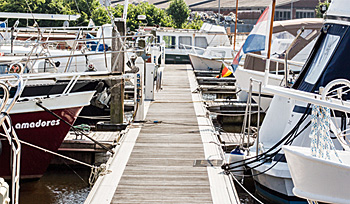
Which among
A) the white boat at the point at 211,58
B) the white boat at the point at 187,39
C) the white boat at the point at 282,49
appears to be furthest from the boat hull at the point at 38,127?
the white boat at the point at 187,39

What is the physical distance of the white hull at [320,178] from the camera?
6531mm

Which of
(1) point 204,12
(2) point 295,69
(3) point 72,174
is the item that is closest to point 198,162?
(3) point 72,174

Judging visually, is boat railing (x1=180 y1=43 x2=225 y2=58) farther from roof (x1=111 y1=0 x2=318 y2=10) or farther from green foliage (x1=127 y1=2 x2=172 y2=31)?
roof (x1=111 y1=0 x2=318 y2=10)

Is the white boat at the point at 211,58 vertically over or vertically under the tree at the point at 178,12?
under

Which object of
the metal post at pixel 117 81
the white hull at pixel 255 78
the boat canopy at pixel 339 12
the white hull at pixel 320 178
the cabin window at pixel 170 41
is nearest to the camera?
the white hull at pixel 320 178

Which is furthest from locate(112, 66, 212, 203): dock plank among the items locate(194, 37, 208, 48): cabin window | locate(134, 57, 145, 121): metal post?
locate(194, 37, 208, 48): cabin window

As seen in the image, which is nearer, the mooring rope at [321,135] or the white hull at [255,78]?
the mooring rope at [321,135]

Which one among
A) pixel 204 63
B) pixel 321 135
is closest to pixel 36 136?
pixel 321 135

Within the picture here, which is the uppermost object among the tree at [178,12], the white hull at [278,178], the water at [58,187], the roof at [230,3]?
the roof at [230,3]

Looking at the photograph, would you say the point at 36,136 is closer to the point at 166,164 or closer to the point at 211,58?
Result: the point at 166,164

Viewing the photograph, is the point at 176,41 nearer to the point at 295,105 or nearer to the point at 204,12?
the point at 295,105

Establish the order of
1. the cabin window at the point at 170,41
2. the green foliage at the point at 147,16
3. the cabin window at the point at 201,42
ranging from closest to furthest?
the cabin window at the point at 201,42
the cabin window at the point at 170,41
the green foliage at the point at 147,16

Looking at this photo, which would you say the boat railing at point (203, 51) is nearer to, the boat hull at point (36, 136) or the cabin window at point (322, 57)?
the boat hull at point (36, 136)

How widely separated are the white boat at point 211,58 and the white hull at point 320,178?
870 inches
